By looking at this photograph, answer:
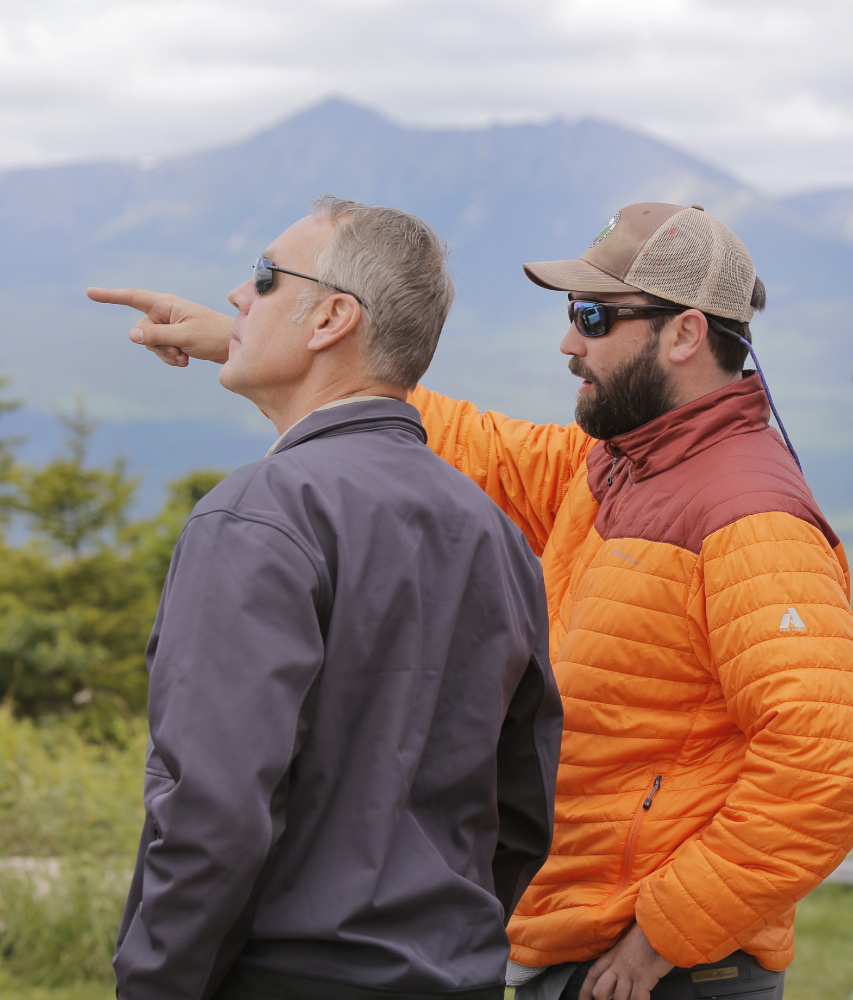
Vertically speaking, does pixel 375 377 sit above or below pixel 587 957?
above

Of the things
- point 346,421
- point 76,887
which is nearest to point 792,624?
point 346,421

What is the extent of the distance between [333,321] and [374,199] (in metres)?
105

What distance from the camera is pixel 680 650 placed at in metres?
1.91

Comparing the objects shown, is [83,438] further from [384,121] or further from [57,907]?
[384,121]

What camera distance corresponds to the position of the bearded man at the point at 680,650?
1.77 metres

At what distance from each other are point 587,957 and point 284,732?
40.2 inches

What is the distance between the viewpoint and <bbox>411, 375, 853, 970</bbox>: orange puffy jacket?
1758 millimetres

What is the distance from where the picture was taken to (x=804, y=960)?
15.6 ft

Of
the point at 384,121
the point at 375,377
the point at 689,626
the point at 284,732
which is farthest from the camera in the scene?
the point at 384,121

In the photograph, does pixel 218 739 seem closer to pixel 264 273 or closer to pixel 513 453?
pixel 264 273

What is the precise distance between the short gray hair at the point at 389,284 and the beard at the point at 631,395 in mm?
543

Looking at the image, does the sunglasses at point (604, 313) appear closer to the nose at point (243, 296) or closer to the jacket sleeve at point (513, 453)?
the jacket sleeve at point (513, 453)

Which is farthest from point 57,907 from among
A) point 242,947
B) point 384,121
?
point 384,121

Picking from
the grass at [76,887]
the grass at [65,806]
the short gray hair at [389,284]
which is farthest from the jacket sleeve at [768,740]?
the grass at [65,806]
